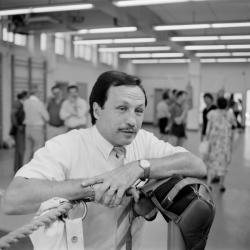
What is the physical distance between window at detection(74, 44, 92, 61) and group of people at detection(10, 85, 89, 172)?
23.4 feet

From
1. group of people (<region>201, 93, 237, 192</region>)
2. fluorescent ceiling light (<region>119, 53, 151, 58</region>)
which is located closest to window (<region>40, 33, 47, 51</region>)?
fluorescent ceiling light (<region>119, 53, 151, 58</region>)

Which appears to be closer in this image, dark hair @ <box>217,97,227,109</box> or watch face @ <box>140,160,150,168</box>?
watch face @ <box>140,160,150,168</box>

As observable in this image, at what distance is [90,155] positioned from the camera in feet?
4.06

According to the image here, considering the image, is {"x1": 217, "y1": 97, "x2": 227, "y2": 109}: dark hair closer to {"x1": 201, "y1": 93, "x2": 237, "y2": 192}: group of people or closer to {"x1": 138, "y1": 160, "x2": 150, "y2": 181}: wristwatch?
{"x1": 201, "y1": 93, "x2": 237, "y2": 192}: group of people

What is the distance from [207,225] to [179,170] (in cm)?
37

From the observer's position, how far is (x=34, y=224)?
2.42 feet

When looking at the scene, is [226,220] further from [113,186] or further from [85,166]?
[113,186]

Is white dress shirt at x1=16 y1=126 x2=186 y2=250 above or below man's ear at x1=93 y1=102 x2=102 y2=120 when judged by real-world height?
below

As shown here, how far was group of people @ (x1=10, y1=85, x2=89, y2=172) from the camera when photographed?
5.56 meters

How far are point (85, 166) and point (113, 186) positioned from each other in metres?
0.30

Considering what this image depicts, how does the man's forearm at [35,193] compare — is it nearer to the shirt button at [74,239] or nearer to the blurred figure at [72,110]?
the shirt button at [74,239]

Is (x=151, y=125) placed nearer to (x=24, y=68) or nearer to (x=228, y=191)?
(x=24, y=68)

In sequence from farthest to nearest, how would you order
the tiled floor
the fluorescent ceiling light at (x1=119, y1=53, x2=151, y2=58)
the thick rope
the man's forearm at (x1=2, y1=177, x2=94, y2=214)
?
the fluorescent ceiling light at (x1=119, y1=53, x2=151, y2=58)
the tiled floor
the man's forearm at (x1=2, y1=177, x2=94, y2=214)
the thick rope

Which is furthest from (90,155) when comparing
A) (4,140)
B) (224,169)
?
(4,140)
